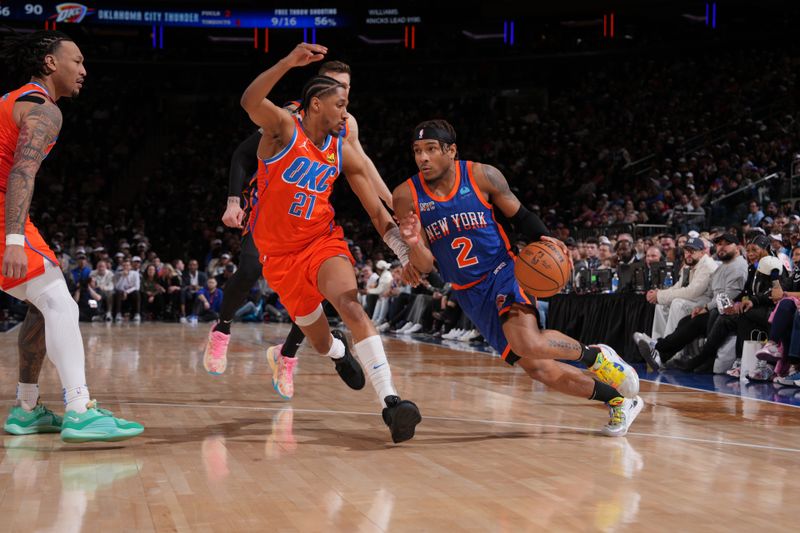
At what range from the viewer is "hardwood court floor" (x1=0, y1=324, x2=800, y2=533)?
2779 millimetres

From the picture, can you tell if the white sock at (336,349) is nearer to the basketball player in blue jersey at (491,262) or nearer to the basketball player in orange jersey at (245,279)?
the basketball player in orange jersey at (245,279)

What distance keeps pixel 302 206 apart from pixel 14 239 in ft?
4.74

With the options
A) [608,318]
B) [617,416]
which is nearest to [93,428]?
[617,416]

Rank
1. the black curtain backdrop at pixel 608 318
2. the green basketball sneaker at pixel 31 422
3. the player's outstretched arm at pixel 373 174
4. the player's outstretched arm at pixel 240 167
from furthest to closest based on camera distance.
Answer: the black curtain backdrop at pixel 608 318, the player's outstretched arm at pixel 240 167, the player's outstretched arm at pixel 373 174, the green basketball sneaker at pixel 31 422

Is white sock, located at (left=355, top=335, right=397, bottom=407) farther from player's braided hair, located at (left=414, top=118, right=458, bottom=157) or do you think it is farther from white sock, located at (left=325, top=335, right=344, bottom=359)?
player's braided hair, located at (left=414, top=118, right=458, bottom=157)

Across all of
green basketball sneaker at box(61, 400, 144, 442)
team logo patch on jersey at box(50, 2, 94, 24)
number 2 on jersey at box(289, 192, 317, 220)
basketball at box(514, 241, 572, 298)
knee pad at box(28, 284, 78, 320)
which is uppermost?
team logo patch on jersey at box(50, 2, 94, 24)

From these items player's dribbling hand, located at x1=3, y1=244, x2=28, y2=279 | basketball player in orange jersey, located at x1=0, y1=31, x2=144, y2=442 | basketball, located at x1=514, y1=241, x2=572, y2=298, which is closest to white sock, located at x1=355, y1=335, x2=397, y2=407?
basketball, located at x1=514, y1=241, x2=572, y2=298

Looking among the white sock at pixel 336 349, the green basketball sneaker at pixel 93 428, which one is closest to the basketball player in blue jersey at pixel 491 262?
the white sock at pixel 336 349

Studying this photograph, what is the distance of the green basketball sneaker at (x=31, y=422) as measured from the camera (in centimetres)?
424

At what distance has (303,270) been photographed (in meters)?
4.56

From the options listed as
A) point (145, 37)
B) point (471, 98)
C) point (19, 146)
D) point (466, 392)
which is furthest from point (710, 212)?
point (145, 37)

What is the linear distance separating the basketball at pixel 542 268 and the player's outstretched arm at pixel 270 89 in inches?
54.7

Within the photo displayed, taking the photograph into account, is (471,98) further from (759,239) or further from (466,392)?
(466,392)

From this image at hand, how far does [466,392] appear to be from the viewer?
6.36 meters
